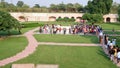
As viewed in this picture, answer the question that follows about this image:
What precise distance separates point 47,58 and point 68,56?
158 centimetres

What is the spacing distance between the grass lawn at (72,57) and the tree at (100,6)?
177 feet

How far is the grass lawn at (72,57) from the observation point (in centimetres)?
1593

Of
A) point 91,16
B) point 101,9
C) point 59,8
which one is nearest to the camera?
point 91,16

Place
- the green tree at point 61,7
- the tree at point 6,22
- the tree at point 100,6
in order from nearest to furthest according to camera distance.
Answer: the tree at point 6,22, the tree at point 100,6, the green tree at point 61,7

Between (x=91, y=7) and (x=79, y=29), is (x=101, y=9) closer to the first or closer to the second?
(x=91, y=7)

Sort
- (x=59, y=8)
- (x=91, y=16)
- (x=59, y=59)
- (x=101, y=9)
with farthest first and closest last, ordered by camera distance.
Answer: (x=59, y=8)
(x=101, y=9)
(x=91, y=16)
(x=59, y=59)

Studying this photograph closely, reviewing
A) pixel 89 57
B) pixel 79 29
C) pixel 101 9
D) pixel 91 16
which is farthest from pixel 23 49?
pixel 101 9

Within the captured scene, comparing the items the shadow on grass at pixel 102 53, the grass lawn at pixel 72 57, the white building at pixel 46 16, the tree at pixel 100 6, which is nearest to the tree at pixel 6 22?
the grass lawn at pixel 72 57

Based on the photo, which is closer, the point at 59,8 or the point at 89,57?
the point at 89,57

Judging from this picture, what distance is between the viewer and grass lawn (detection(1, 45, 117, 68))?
1593cm

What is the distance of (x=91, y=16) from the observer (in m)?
64.9

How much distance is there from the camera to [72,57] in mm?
18016

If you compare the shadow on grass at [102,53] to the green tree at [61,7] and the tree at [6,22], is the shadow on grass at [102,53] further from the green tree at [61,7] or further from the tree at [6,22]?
the green tree at [61,7]

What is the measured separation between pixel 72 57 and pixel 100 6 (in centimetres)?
5879
